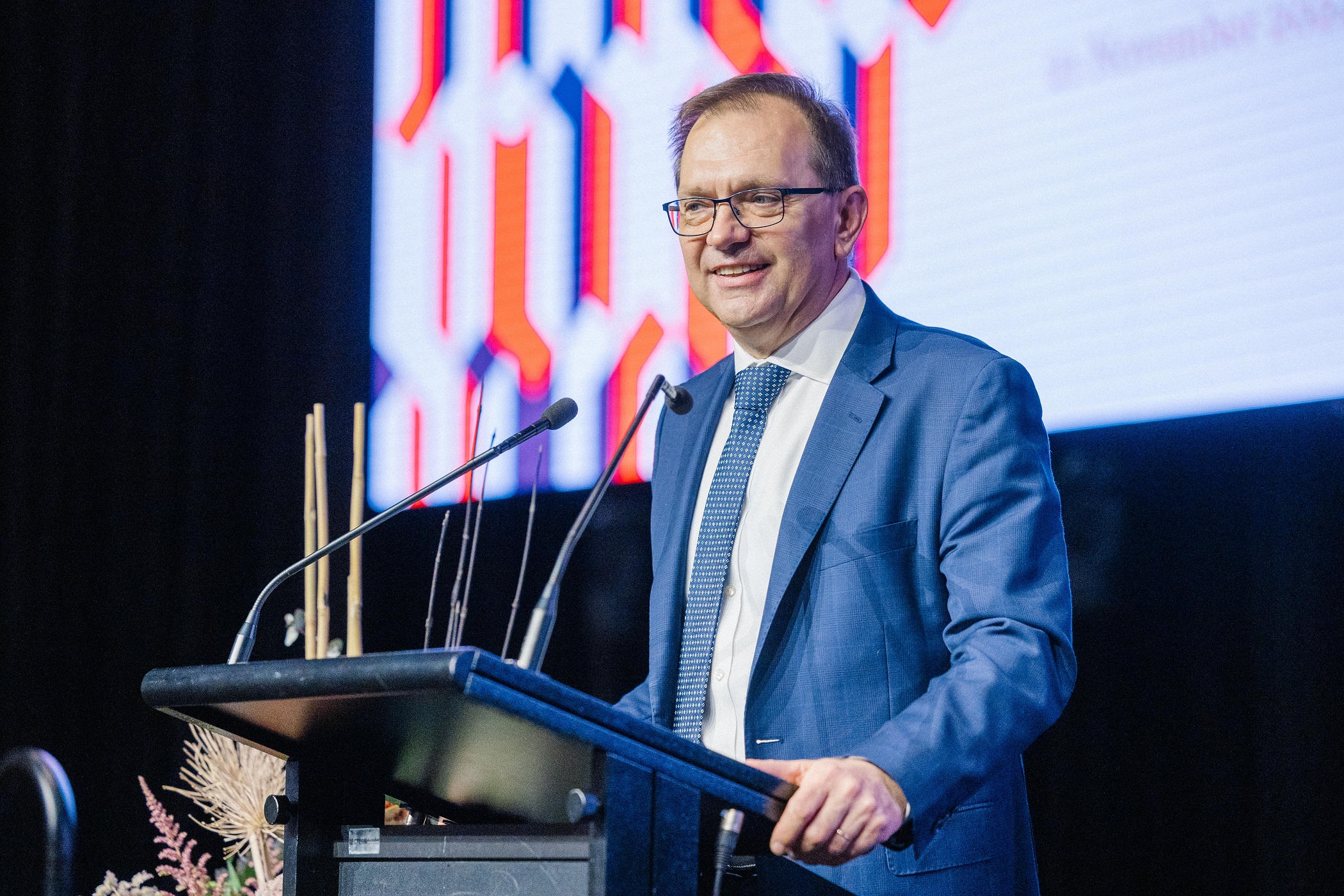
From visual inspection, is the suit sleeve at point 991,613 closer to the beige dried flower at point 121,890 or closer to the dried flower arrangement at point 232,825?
the dried flower arrangement at point 232,825

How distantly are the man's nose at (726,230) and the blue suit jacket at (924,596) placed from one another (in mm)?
256

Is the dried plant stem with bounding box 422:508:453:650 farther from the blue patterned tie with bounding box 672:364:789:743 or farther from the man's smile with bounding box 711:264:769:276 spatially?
the man's smile with bounding box 711:264:769:276

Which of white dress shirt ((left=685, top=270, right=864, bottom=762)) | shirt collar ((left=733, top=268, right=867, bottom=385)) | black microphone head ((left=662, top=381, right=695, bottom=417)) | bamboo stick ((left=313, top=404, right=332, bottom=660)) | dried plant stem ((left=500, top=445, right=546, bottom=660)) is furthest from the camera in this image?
bamboo stick ((left=313, top=404, right=332, bottom=660))

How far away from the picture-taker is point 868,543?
1594 millimetres

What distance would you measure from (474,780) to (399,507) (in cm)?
33

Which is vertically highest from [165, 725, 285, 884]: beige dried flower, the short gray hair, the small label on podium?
the short gray hair

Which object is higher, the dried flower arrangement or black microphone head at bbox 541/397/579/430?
black microphone head at bbox 541/397/579/430

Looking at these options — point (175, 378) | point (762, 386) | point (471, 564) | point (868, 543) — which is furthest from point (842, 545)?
point (175, 378)

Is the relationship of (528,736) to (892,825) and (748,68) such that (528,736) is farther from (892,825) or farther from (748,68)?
(748,68)

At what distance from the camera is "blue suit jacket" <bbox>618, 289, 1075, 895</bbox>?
141cm

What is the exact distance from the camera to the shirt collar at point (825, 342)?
1.88 metres

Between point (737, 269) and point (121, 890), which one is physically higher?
point (737, 269)

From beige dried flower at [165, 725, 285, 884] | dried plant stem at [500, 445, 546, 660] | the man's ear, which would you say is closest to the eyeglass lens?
the man's ear

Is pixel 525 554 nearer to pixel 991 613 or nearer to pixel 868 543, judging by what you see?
pixel 868 543
